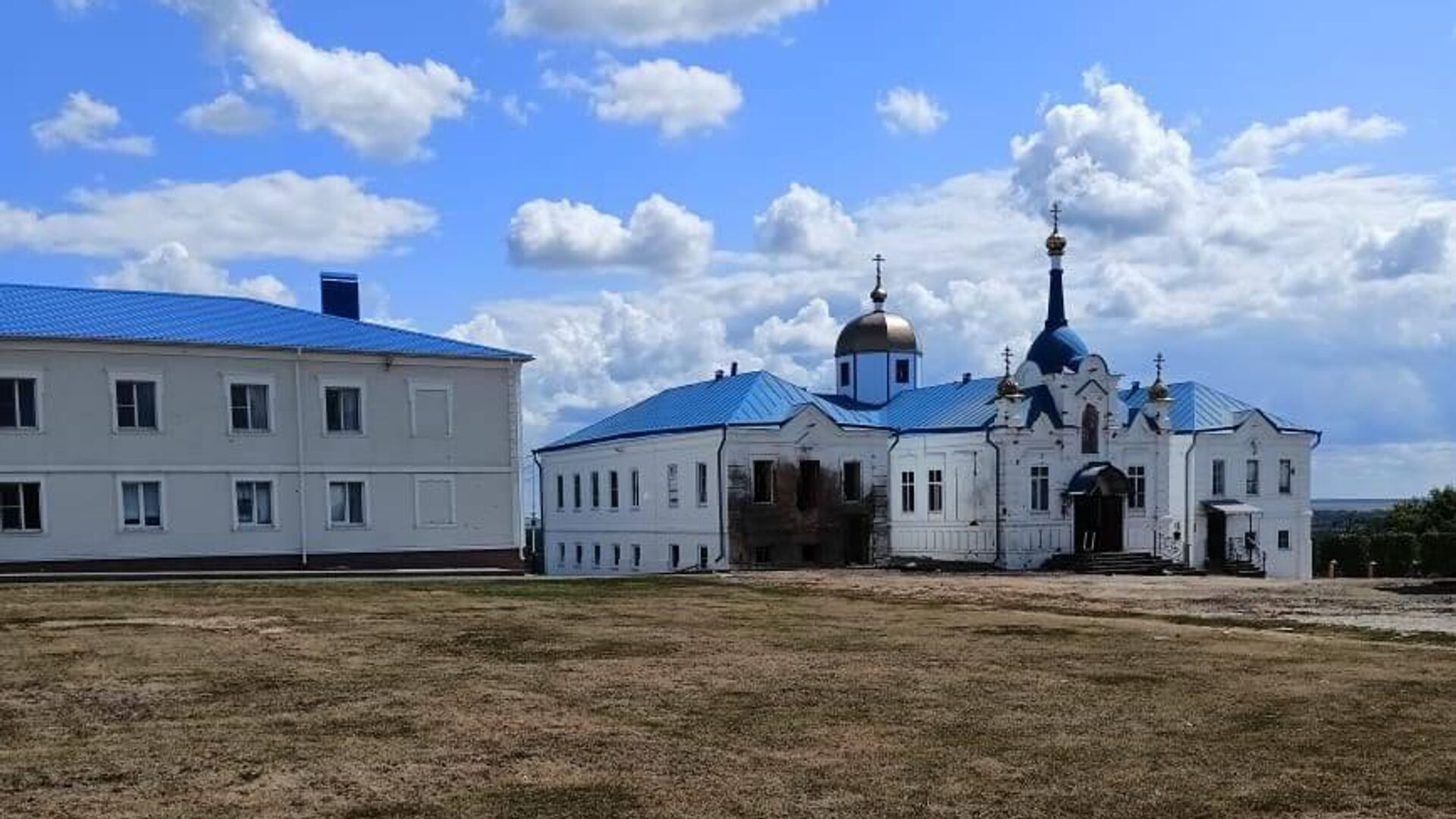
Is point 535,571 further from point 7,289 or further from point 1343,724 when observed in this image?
point 1343,724

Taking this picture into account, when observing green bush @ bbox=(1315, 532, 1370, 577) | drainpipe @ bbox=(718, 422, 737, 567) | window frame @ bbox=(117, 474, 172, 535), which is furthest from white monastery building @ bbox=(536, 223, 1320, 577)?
window frame @ bbox=(117, 474, 172, 535)

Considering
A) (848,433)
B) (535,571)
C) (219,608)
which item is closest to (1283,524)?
(848,433)

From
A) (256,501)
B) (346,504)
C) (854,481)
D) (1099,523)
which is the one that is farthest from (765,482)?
(256,501)

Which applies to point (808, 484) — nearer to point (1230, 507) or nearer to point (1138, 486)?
point (1138, 486)

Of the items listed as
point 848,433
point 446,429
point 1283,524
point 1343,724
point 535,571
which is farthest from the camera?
point 535,571

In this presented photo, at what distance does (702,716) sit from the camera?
31.0ft

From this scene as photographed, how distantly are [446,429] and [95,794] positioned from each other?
89.4 feet

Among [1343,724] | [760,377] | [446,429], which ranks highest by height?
[760,377]

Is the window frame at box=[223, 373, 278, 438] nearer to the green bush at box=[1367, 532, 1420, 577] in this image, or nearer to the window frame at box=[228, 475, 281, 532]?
the window frame at box=[228, 475, 281, 532]

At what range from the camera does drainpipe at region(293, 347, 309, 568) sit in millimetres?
31891

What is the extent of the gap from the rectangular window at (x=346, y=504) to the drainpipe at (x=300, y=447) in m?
0.67

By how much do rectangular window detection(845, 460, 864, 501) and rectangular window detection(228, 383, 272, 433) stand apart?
729 inches

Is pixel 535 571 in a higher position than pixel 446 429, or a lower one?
lower

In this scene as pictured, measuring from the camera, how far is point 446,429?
111 feet
